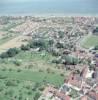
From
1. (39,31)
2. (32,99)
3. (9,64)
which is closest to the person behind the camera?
(32,99)

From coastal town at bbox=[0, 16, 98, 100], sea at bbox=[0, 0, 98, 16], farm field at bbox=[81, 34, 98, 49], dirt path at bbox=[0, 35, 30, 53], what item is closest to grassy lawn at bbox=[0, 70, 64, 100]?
coastal town at bbox=[0, 16, 98, 100]

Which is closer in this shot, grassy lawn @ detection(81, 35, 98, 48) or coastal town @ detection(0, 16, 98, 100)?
coastal town @ detection(0, 16, 98, 100)

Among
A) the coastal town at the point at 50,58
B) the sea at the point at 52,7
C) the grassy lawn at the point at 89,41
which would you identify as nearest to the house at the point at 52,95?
the coastal town at the point at 50,58

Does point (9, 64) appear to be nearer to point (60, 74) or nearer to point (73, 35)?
point (60, 74)

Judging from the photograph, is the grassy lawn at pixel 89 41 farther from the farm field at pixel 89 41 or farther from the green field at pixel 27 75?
the green field at pixel 27 75

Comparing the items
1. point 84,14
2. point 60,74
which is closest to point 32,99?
point 60,74

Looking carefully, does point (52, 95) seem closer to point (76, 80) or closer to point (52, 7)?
point (76, 80)

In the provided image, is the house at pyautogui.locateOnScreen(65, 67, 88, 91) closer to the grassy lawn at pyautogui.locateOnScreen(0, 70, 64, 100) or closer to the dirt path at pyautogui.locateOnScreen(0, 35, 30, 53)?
the grassy lawn at pyautogui.locateOnScreen(0, 70, 64, 100)
